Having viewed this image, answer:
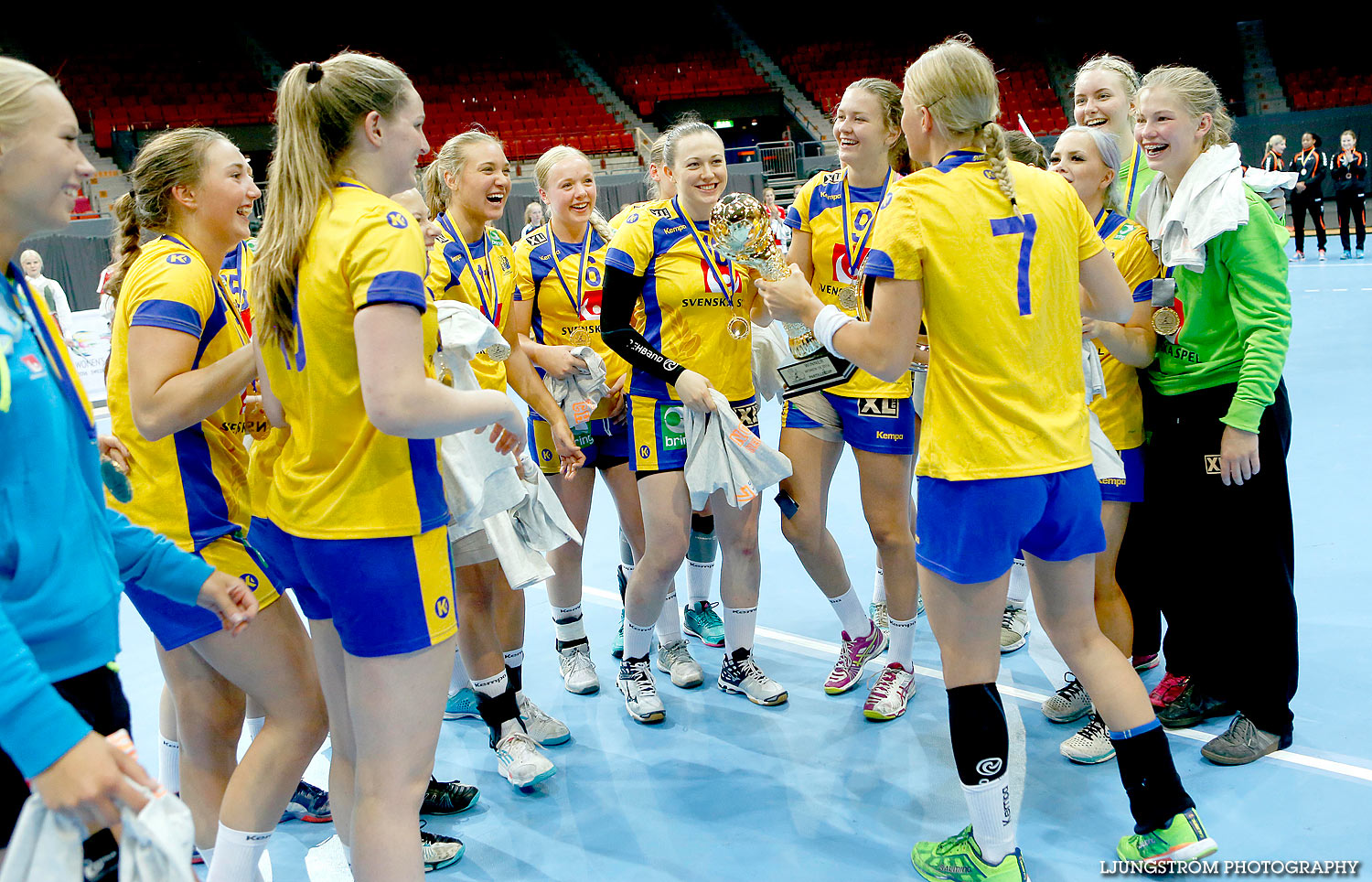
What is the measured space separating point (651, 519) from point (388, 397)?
1.88 metres

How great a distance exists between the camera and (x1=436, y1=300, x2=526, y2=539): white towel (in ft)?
7.83

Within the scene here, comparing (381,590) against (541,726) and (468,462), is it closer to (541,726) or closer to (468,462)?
(468,462)

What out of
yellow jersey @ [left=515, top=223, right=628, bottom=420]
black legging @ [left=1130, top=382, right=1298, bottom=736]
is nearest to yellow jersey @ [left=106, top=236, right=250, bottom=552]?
yellow jersey @ [left=515, top=223, right=628, bottom=420]

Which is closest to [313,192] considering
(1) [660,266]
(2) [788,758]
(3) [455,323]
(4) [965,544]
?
(3) [455,323]

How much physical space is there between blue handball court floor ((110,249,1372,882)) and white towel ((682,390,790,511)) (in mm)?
837

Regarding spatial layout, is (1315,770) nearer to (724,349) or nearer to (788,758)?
(788,758)

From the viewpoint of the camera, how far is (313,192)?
6.24ft

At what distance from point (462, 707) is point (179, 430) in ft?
6.10

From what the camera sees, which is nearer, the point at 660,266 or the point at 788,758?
the point at 788,758

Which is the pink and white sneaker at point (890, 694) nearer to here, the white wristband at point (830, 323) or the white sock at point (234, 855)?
the white wristband at point (830, 323)

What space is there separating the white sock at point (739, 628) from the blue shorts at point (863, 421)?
0.70 metres

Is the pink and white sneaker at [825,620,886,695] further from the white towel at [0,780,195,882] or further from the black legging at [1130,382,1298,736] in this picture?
the white towel at [0,780,195,882]

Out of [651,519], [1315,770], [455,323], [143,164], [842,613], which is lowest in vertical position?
[1315,770]

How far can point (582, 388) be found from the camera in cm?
388
